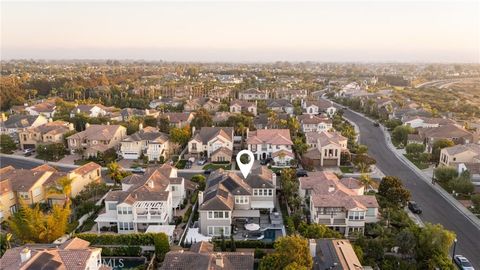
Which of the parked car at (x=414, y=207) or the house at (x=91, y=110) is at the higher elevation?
the house at (x=91, y=110)

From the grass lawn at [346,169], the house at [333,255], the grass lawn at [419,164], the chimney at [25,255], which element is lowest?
the grass lawn at [346,169]

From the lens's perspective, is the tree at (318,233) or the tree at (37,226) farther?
the tree at (37,226)

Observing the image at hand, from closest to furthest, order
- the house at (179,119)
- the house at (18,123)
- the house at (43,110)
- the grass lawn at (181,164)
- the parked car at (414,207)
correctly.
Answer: the parked car at (414,207)
the grass lawn at (181,164)
the house at (18,123)
the house at (179,119)
the house at (43,110)

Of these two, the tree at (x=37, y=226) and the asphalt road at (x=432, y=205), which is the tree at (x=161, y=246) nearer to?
the tree at (x=37, y=226)

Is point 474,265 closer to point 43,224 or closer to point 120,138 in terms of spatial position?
point 43,224

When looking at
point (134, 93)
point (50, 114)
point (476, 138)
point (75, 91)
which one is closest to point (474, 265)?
point (476, 138)

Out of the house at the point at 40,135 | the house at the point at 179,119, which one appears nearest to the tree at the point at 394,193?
the house at the point at 179,119

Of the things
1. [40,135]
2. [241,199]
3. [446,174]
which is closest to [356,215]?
[241,199]

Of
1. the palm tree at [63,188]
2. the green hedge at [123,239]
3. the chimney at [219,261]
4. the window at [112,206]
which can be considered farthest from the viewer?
the palm tree at [63,188]
